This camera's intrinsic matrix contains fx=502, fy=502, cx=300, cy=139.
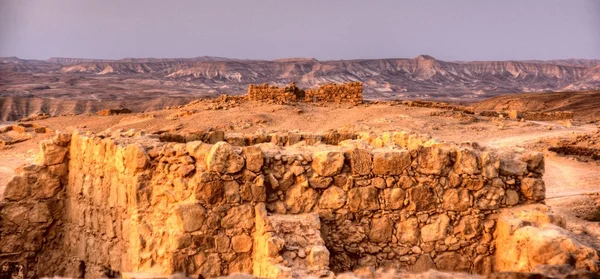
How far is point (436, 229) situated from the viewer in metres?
5.90

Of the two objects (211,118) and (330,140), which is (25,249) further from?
(211,118)

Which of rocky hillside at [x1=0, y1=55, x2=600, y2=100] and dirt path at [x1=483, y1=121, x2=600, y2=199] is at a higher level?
rocky hillside at [x1=0, y1=55, x2=600, y2=100]

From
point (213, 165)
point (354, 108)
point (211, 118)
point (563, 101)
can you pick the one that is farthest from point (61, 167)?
point (563, 101)

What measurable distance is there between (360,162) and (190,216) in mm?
1996

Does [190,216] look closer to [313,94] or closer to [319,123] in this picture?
[319,123]

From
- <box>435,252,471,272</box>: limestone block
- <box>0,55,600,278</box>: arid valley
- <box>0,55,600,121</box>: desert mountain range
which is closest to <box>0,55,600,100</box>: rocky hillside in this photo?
<box>0,55,600,121</box>: desert mountain range

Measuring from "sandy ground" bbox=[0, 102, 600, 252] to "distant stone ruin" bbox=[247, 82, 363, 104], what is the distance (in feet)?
3.62

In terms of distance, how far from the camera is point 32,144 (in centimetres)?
2020

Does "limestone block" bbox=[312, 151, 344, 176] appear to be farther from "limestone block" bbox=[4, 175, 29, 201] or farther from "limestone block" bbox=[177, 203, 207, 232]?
"limestone block" bbox=[4, 175, 29, 201]

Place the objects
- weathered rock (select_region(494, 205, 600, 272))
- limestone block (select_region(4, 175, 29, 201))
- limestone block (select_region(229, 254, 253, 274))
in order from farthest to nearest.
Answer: limestone block (select_region(4, 175, 29, 201))
limestone block (select_region(229, 254, 253, 274))
weathered rock (select_region(494, 205, 600, 272))

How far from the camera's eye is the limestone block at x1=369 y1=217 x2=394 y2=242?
19.0 ft

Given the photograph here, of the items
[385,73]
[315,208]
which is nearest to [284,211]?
[315,208]

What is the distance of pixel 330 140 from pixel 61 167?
4.19m

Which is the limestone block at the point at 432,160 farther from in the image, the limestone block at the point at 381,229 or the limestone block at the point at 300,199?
the limestone block at the point at 300,199
